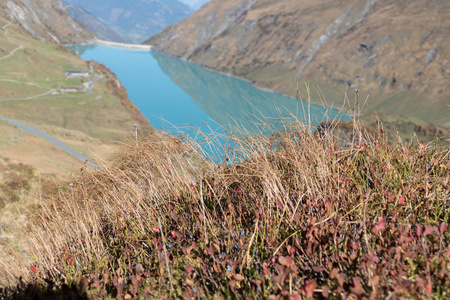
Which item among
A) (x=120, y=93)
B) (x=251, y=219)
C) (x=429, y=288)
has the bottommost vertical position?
(x=429, y=288)

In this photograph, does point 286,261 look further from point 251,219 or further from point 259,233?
point 251,219

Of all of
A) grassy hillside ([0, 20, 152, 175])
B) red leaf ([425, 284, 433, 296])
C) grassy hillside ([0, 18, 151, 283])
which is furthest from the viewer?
grassy hillside ([0, 20, 152, 175])

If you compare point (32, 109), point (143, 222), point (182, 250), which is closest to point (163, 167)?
point (143, 222)

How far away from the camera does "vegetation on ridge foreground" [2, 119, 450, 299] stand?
2801 mm

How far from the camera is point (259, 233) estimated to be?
139 inches

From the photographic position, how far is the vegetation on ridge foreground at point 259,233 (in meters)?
2.80

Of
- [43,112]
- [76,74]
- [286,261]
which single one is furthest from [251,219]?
[76,74]

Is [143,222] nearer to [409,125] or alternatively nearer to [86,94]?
[86,94]

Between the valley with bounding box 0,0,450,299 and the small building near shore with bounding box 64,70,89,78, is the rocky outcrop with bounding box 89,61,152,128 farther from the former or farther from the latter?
the valley with bounding box 0,0,450,299

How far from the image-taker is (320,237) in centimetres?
321

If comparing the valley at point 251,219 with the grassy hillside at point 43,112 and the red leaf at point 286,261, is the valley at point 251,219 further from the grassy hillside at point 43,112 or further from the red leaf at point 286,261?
the grassy hillside at point 43,112

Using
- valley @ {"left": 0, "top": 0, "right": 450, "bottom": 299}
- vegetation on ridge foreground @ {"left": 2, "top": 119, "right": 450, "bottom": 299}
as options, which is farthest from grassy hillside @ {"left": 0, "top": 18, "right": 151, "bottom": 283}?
vegetation on ridge foreground @ {"left": 2, "top": 119, "right": 450, "bottom": 299}

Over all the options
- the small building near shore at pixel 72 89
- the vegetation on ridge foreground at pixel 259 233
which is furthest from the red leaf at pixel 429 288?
the small building near shore at pixel 72 89

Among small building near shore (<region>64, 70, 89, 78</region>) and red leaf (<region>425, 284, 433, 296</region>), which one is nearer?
red leaf (<region>425, 284, 433, 296</region>)
